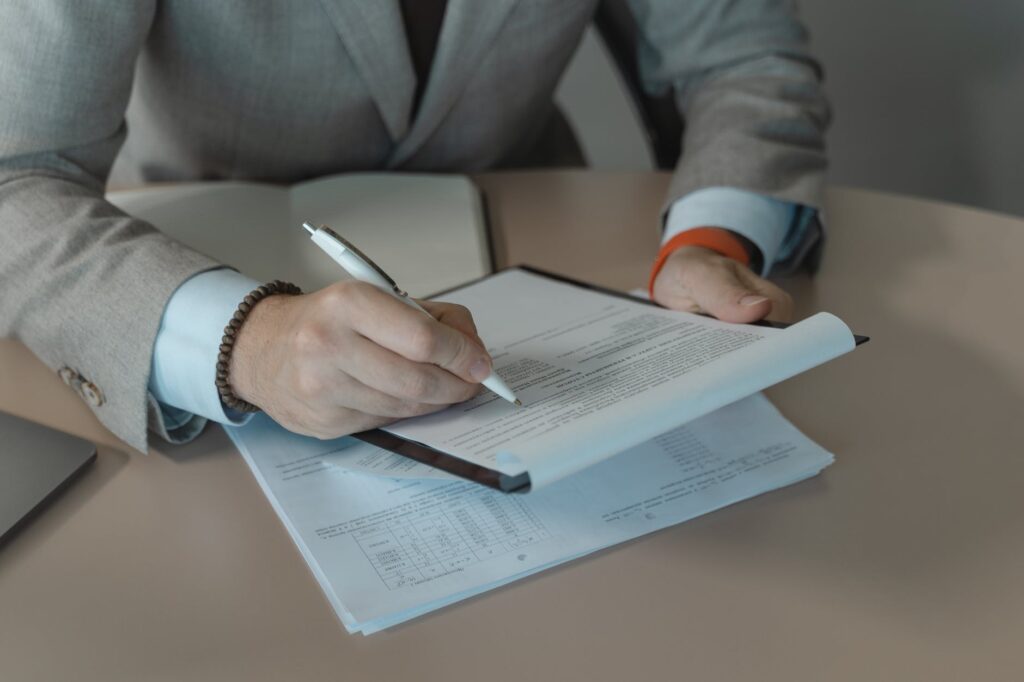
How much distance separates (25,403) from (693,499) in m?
0.55

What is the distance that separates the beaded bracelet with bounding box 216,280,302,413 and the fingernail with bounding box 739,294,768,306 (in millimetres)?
372

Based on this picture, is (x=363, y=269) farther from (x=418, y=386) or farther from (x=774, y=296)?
(x=774, y=296)

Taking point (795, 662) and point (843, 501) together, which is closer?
point (795, 662)

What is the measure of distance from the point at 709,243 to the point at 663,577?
433 millimetres

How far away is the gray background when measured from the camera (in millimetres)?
1933

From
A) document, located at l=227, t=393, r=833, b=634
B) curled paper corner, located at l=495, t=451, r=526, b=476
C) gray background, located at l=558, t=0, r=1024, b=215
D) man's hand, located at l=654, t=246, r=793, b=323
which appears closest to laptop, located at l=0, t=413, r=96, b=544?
document, located at l=227, t=393, r=833, b=634

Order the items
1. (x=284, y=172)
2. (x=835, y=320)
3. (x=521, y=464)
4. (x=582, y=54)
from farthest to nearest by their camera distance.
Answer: (x=582, y=54) → (x=284, y=172) → (x=835, y=320) → (x=521, y=464)

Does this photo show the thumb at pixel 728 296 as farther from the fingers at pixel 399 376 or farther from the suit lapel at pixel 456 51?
the suit lapel at pixel 456 51

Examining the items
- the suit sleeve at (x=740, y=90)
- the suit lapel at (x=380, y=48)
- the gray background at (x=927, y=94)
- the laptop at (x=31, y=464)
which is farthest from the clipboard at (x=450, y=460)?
the gray background at (x=927, y=94)

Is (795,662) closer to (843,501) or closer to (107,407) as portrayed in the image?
(843,501)

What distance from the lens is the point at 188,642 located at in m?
0.61

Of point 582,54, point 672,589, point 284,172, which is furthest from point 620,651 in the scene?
point 582,54

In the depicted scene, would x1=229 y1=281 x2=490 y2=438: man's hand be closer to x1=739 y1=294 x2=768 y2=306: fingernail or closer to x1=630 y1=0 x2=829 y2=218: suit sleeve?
x1=739 y1=294 x2=768 y2=306: fingernail

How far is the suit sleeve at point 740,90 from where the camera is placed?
1083mm
